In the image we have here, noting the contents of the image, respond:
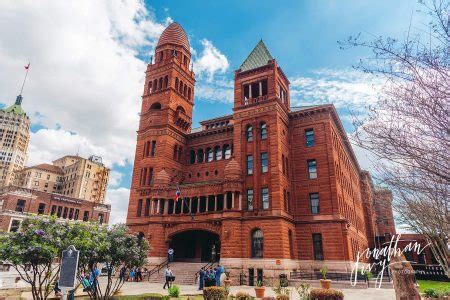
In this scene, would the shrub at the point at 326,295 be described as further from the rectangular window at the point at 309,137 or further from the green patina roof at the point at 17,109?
the green patina roof at the point at 17,109

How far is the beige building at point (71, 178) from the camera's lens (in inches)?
4173

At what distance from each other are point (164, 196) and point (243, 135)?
12.3 meters

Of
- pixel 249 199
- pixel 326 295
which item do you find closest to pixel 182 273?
pixel 249 199

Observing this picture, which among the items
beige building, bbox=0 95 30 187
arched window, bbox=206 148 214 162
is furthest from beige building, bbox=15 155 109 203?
arched window, bbox=206 148 214 162

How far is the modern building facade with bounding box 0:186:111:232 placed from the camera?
2210 inches

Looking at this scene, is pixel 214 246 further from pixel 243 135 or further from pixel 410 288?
pixel 410 288

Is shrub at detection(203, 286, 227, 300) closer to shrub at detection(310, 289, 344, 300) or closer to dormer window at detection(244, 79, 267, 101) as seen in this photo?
shrub at detection(310, 289, 344, 300)

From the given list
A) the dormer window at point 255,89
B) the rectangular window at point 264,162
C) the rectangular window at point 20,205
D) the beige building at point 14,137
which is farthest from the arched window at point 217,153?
the beige building at point 14,137

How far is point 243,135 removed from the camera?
1513 inches

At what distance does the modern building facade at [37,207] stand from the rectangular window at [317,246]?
42.9m

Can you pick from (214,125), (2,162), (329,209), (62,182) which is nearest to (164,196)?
(214,125)

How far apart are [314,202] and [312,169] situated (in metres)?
3.99

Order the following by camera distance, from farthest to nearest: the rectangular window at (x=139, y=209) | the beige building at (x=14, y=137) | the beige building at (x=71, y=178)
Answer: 1. the beige building at (x=14, y=137)
2. the beige building at (x=71, y=178)
3. the rectangular window at (x=139, y=209)

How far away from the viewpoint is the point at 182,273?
106 feet
